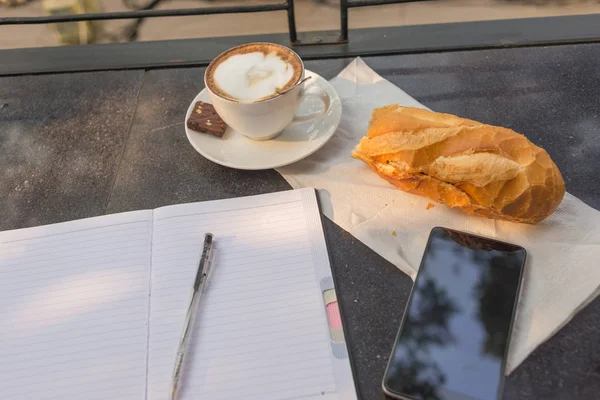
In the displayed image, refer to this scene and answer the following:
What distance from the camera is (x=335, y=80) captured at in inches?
31.9

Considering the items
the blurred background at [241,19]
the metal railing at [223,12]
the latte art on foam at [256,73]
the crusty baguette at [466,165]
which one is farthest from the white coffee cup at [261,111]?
the blurred background at [241,19]

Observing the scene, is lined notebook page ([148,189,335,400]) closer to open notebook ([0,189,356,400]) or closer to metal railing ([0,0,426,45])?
open notebook ([0,189,356,400])

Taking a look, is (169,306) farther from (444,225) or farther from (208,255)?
(444,225)

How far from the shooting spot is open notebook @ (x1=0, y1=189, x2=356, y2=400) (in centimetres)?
48

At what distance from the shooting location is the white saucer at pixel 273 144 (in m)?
0.67

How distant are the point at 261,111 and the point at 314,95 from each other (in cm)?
14

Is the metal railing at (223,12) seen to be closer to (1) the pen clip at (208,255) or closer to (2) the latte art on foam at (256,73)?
(2) the latte art on foam at (256,73)

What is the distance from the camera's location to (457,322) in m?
0.48

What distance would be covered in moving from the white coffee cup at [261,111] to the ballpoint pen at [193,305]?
0.55 ft

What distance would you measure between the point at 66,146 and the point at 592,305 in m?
0.75

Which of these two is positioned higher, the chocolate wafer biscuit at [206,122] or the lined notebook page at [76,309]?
the chocolate wafer biscuit at [206,122]

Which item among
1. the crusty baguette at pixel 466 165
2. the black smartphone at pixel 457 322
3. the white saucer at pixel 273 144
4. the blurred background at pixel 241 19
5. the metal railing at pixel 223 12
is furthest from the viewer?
the blurred background at pixel 241 19

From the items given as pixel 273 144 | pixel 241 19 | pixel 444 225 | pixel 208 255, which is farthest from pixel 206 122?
pixel 241 19

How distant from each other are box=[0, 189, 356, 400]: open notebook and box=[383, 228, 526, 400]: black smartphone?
0.21ft
